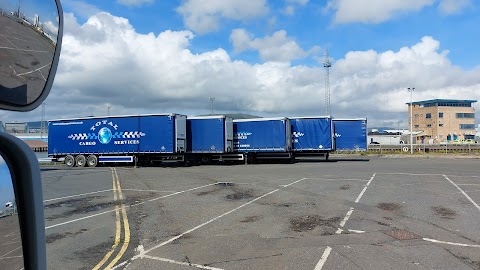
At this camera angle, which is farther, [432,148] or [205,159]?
[432,148]

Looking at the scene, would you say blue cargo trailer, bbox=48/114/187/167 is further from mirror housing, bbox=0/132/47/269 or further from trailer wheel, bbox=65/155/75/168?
mirror housing, bbox=0/132/47/269

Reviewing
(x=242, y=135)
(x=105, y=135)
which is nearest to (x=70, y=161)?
(x=105, y=135)

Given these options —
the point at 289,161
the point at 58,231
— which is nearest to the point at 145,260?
the point at 58,231

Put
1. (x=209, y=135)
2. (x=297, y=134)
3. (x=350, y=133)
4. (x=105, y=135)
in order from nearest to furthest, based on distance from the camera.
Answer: (x=105, y=135), (x=209, y=135), (x=297, y=134), (x=350, y=133)

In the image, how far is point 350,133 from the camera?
118 feet

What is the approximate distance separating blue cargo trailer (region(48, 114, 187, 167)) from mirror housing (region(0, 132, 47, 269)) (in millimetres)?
29104

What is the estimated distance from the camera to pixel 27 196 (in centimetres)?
160

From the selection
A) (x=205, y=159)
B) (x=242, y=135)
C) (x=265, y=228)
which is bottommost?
(x=265, y=228)

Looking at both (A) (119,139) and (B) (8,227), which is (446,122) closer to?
(A) (119,139)

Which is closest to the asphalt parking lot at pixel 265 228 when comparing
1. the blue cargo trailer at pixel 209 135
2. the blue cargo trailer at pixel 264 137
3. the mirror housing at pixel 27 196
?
the mirror housing at pixel 27 196

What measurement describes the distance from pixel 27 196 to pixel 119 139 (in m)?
31.6

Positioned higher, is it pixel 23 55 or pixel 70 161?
pixel 23 55

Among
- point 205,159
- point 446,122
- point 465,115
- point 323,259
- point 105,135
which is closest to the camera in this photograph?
point 323,259

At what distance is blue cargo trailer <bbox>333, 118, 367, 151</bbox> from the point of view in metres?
35.7
